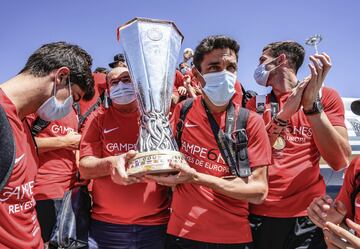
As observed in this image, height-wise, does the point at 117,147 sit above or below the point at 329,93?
below

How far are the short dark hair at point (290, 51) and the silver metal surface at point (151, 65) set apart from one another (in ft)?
4.18

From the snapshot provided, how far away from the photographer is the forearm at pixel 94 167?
2.34 metres

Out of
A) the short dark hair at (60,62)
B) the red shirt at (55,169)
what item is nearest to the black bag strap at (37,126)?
the red shirt at (55,169)

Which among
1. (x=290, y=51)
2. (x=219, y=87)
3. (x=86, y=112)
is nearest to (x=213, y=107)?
(x=219, y=87)

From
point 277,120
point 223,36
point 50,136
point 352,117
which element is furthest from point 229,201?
point 352,117

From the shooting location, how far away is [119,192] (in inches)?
99.7

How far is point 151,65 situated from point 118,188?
87 cm

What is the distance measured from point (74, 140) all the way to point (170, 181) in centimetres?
143

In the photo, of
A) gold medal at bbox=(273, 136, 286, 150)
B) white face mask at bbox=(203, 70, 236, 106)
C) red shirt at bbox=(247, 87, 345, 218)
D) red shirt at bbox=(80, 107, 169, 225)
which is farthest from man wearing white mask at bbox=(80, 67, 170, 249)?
gold medal at bbox=(273, 136, 286, 150)

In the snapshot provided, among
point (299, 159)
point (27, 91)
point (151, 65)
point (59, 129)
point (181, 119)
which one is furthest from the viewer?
point (59, 129)

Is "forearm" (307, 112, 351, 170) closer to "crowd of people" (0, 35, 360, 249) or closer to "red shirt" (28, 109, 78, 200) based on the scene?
"crowd of people" (0, 35, 360, 249)

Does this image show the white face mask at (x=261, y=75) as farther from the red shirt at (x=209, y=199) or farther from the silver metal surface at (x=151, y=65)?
the silver metal surface at (x=151, y=65)

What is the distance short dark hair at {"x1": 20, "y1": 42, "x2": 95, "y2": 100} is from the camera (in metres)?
2.11

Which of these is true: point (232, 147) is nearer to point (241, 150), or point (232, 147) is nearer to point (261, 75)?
point (241, 150)
